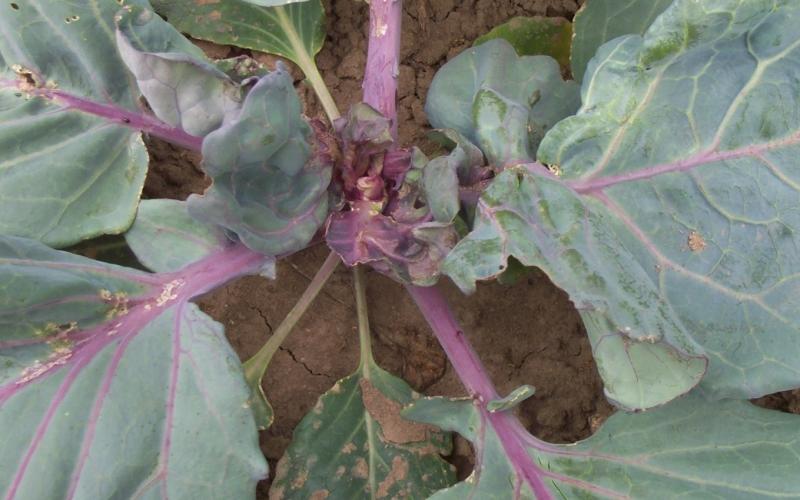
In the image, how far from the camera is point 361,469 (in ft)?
5.15

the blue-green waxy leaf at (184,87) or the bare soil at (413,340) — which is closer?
the blue-green waxy leaf at (184,87)

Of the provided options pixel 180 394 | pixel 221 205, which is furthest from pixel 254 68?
pixel 180 394

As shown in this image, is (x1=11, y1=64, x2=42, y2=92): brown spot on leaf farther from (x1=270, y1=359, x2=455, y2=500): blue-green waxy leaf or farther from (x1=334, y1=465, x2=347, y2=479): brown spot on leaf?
(x1=334, y1=465, x2=347, y2=479): brown spot on leaf

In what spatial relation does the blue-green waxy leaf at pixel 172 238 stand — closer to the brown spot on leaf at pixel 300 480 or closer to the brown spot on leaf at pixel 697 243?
the brown spot on leaf at pixel 300 480

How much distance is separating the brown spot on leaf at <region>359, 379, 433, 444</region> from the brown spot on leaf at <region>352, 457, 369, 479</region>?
64 mm

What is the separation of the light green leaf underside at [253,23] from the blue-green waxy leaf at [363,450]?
0.76 m

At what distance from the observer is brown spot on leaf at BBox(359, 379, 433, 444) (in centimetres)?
160

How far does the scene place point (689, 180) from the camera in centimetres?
132

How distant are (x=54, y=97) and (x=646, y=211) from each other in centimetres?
107

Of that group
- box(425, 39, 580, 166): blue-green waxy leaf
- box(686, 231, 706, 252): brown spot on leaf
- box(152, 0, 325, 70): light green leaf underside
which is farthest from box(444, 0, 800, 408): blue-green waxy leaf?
box(152, 0, 325, 70): light green leaf underside

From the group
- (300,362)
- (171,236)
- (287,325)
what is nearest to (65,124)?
(171,236)

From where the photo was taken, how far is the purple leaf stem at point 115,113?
1451mm

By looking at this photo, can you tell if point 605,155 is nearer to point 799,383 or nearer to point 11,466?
point 799,383

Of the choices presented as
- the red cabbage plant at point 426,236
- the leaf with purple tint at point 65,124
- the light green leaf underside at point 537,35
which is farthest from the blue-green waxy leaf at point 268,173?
the light green leaf underside at point 537,35
